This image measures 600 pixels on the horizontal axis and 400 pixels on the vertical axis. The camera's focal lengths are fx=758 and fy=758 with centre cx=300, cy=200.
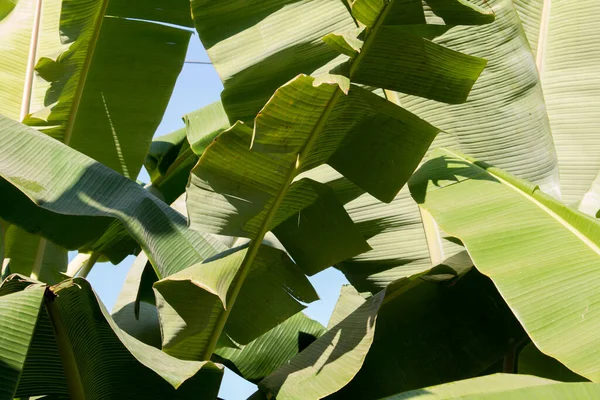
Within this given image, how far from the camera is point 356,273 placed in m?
2.47

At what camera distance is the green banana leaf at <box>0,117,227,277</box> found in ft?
6.38

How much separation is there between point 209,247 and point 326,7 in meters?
0.77

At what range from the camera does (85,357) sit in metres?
1.72

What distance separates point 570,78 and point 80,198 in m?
1.87

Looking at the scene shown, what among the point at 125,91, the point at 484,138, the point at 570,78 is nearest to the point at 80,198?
the point at 125,91

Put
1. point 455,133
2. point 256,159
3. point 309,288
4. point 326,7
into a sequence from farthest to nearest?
point 455,133 < point 326,7 < point 309,288 < point 256,159

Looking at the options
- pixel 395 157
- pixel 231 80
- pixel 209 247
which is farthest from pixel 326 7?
pixel 209 247

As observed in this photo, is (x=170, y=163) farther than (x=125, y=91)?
Yes

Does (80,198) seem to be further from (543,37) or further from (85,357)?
(543,37)

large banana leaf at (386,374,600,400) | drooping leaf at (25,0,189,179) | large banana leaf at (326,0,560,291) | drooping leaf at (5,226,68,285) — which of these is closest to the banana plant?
drooping leaf at (25,0,189,179)

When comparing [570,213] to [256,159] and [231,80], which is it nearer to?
[256,159]

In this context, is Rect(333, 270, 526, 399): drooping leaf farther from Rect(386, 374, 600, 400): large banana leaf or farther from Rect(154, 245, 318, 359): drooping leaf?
Rect(386, 374, 600, 400): large banana leaf

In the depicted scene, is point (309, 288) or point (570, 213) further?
point (309, 288)

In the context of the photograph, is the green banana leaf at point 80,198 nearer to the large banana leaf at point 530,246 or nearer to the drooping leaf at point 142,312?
the drooping leaf at point 142,312
